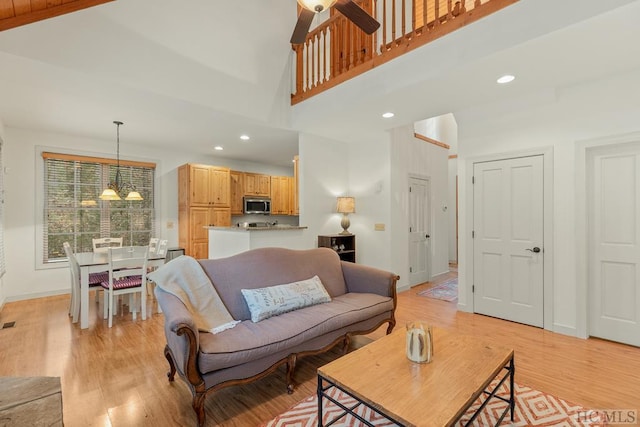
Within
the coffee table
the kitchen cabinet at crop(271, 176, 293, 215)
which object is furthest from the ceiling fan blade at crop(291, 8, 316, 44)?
the kitchen cabinet at crop(271, 176, 293, 215)

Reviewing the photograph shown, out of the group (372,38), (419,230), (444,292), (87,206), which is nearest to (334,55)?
(372,38)

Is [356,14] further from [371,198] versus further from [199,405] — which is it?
[371,198]

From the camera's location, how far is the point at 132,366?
2607mm

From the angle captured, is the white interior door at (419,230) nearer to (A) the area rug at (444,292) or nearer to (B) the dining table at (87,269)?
(A) the area rug at (444,292)

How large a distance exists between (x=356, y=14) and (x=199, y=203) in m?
4.73

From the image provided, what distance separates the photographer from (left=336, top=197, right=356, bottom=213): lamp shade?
16.7 ft

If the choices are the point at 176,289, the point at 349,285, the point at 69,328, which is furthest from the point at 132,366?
the point at 349,285

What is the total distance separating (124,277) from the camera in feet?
13.1

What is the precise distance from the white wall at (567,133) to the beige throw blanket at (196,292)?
3.43m

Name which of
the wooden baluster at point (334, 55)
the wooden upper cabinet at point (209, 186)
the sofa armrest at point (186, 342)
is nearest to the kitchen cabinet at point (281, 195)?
the wooden upper cabinet at point (209, 186)

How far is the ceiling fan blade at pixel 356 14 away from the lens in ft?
6.91

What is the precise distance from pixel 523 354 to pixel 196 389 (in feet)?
9.23

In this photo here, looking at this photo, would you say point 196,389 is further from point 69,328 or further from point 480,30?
point 480,30

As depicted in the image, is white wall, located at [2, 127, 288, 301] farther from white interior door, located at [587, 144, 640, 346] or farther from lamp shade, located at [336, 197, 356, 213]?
white interior door, located at [587, 144, 640, 346]
